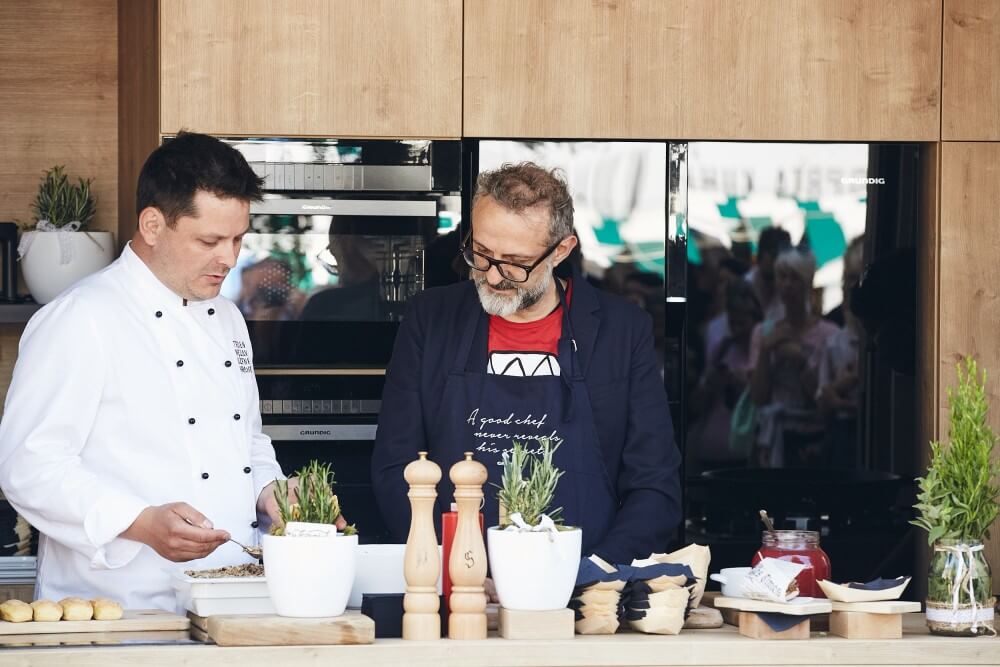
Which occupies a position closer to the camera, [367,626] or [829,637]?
[367,626]

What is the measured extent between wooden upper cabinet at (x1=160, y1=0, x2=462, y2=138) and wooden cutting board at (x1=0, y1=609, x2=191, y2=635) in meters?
1.52

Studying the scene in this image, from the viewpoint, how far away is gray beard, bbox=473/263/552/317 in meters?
2.60

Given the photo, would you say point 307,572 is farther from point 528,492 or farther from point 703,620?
point 703,620

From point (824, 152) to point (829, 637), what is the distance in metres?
1.67

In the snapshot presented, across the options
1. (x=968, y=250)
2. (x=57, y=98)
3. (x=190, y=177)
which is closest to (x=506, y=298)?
(x=190, y=177)

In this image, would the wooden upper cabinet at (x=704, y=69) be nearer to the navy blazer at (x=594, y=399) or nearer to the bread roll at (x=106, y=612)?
the navy blazer at (x=594, y=399)

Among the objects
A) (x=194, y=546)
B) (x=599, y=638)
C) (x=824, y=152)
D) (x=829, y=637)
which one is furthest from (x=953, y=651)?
(x=824, y=152)

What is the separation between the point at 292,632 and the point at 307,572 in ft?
0.26

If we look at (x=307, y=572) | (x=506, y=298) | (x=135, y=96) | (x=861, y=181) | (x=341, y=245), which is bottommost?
(x=307, y=572)

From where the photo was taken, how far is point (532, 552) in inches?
74.7

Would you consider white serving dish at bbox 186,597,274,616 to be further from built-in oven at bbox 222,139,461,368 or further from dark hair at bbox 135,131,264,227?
built-in oven at bbox 222,139,461,368

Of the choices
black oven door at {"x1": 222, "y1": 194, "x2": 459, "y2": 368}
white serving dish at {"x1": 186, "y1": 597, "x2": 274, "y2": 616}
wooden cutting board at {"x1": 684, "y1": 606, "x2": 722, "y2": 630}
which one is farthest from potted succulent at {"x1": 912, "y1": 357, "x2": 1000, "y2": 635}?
black oven door at {"x1": 222, "y1": 194, "x2": 459, "y2": 368}

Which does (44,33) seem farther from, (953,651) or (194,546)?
(953,651)

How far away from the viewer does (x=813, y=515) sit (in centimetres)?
340
